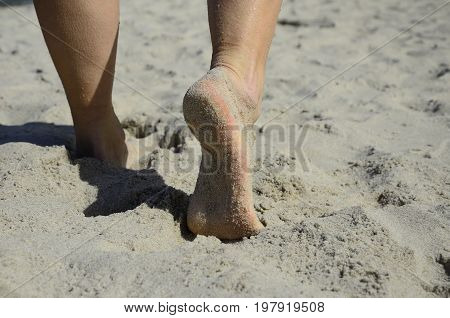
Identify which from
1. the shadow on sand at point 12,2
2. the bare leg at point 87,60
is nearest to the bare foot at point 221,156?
the bare leg at point 87,60

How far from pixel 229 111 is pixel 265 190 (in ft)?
1.15

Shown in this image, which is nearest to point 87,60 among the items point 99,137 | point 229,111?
point 99,137

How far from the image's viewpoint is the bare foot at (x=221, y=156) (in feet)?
3.78

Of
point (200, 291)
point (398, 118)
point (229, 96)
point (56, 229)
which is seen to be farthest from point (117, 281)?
point (398, 118)

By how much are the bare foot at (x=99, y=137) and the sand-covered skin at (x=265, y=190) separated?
0.20 ft

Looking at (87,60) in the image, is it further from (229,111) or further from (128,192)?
(229,111)

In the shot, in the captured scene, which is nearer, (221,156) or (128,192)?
(221,156)

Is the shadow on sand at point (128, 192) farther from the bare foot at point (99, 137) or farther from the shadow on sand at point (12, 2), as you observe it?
the shadow on sand at point (12, 2)

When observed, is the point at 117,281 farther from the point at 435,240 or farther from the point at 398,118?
the point at 398,118

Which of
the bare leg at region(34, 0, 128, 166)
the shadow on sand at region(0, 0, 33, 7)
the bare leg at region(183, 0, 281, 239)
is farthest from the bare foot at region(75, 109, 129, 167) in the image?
the shadow on sand at region(0, 0, 33, 7)

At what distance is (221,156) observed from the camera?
3.87 ft

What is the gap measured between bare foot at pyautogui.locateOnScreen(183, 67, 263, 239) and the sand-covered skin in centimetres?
5

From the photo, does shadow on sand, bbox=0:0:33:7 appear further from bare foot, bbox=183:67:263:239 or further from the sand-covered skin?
bare foot, bbox=183:67:263:239
